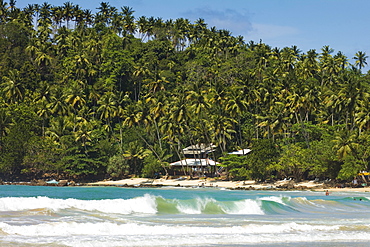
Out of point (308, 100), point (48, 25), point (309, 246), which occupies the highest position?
point (48, 25)

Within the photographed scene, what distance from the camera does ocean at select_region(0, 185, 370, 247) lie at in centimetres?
2250

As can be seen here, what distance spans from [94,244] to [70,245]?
0.98 m

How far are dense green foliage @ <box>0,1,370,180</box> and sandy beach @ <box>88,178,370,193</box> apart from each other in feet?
6.02

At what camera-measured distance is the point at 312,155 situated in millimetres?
67062

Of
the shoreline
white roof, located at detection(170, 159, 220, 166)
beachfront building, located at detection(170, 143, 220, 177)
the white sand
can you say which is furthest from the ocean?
beachfront building, located at detection(170, 143, 220, 177)

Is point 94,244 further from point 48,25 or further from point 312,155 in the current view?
point 48,25

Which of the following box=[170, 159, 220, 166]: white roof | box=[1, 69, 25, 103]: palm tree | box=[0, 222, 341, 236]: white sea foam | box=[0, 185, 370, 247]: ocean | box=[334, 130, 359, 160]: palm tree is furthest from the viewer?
box=[1, 69, 25, 103]: palm tree

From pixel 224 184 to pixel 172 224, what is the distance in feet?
153

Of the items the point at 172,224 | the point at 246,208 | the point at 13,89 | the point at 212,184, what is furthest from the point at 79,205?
the point at 13,89

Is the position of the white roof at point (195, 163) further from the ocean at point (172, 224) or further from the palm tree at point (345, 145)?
the ocean at point (172, 224)

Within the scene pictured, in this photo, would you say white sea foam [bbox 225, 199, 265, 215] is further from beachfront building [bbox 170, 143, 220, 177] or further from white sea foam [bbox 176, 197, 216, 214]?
beachfront building [bbox 170, 143, 220, 177]

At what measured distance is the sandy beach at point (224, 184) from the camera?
64.0 m

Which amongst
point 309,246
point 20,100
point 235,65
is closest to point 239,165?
point 235,65

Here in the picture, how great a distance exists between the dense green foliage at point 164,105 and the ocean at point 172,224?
27.4 meters
